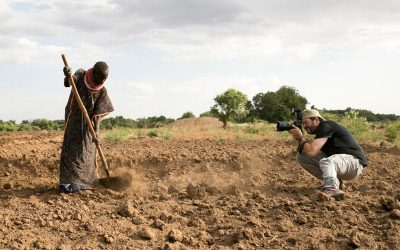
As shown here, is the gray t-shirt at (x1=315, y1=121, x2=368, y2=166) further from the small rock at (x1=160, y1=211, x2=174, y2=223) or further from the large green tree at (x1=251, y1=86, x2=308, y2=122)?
the large green tree at (x1=251, y1=86, x2=308, y2=122)

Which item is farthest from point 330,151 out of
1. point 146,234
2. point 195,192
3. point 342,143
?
point 146,234

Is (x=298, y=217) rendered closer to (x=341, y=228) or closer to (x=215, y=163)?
(x=341, y=228)

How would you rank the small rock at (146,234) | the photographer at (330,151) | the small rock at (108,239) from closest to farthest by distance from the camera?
the small rock at (108,239)
the small rock at (146,234)
the photographer at (330,151)

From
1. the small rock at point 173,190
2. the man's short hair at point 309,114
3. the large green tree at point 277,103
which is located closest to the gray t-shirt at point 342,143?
the man's short hair at point 309,114

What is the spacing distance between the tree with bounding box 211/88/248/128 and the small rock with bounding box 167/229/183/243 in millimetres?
17726

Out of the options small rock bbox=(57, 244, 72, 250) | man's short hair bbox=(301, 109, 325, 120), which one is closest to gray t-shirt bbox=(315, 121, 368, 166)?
man's short hair bbox=(301, 109, 325, 120)

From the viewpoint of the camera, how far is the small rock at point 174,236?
13.4 ft

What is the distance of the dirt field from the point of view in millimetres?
4129

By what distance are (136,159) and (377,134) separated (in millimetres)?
6139

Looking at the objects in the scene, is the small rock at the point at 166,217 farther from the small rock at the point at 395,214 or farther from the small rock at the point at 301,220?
the small rock at the point at 395,214

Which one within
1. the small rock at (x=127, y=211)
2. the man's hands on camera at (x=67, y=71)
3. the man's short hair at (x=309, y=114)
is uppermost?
the man's hands on camera at (x=67, y=71)

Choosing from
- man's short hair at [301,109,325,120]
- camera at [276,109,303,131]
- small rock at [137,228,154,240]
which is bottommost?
small rock at [137,228,154,240]

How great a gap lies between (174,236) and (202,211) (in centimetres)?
87

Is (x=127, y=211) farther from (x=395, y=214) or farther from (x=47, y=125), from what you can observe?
(x=47, y=125)
